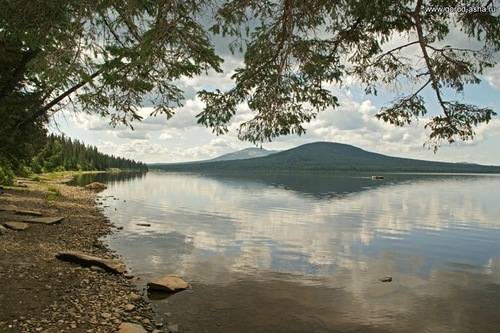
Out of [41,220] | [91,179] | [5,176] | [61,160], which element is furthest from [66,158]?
[41,220]

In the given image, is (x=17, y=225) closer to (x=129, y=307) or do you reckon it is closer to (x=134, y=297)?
(x=134, y=297)

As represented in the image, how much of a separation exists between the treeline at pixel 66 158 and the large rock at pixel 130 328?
5427cm

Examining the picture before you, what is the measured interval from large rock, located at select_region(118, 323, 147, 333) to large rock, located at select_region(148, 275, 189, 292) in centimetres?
407

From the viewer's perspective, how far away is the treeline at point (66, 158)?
283 ft

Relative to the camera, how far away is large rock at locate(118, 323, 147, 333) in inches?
436

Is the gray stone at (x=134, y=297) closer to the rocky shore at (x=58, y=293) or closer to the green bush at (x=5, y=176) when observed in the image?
the rocky shore at (x=58, y=293)

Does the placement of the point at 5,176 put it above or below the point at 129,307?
above

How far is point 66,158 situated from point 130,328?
122738 millimetres

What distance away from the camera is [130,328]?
36.9 feet

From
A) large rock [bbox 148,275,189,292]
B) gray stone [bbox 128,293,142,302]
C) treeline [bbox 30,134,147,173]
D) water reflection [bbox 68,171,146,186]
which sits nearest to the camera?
gray stone [bbox 128,293,142,302]

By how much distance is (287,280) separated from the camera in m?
18.7

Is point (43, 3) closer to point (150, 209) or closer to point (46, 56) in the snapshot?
Answer: point (46, 56)

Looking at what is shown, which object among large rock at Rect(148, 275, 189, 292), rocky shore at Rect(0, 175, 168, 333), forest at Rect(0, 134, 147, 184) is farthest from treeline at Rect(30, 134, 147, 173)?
large rock at Rect(148, 275, 189, 292)

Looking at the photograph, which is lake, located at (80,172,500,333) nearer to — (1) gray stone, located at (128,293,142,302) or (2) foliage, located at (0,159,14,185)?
(1) gray stone, located at (128,293,142,302)
